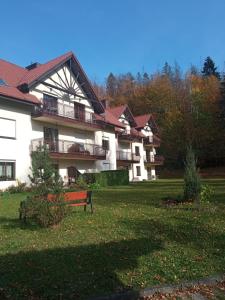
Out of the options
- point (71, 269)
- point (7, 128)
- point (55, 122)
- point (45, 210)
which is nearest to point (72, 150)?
point (55, 122)

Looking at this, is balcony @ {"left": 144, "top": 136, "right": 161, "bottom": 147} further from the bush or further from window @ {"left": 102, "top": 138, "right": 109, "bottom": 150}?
the bush

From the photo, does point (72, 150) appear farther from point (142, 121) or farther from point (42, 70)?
point (142, 121)

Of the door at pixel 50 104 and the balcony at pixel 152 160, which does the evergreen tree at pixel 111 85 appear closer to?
the balcony at pixel 152 160

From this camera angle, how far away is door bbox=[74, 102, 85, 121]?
3336 centimetres

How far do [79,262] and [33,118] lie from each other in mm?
22718

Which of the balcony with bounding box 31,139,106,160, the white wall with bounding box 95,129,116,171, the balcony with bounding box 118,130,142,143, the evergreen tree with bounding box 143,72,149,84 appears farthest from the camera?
the evergreen tree with bounding box 143,72,149,84

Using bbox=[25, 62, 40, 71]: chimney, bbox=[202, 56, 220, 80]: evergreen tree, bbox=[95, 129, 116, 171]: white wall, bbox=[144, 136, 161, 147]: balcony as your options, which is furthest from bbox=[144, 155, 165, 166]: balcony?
bbox=[202, 56, 220, 80]: evergreen tree

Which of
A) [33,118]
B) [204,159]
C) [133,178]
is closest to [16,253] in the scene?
[33,118]

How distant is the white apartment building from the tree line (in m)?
23.1

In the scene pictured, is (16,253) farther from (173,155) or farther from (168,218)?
(173,155)

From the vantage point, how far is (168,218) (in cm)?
1093

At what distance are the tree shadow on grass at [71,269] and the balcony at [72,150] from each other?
64.9 feet

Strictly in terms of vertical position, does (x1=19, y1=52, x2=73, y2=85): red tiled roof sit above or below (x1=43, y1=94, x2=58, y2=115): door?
above

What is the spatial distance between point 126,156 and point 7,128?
20.5 meters
